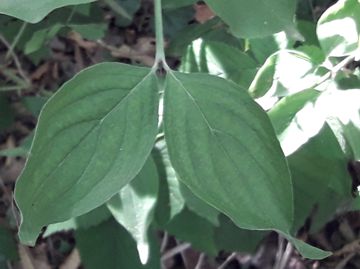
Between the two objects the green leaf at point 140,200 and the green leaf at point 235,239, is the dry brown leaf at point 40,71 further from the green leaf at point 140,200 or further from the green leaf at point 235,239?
the green leaf at point 140,200

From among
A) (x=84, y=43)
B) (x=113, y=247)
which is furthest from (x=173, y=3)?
(x=84, y=43)

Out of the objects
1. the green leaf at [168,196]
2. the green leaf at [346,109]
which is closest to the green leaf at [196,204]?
the green leaf at [168,196]

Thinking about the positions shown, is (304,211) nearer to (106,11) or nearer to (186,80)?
(186,80)

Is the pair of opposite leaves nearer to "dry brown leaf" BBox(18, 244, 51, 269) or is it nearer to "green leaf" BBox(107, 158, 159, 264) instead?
"green leaf" BBox(107, 158, 159, 264)

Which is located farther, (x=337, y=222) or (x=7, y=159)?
(x=7, y=159)

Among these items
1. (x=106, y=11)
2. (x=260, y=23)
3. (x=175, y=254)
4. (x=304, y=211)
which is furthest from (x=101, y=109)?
(x=106, y=11)

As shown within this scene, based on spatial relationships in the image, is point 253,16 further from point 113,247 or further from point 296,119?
point 113,247
